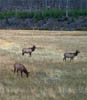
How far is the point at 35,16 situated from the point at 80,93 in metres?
119

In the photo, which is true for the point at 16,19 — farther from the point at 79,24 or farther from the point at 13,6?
the point at 13,6

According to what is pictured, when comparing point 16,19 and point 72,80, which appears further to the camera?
point 16,19

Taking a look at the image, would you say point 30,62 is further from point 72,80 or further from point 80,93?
point 80,93

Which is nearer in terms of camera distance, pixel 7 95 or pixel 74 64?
pixel 7 95

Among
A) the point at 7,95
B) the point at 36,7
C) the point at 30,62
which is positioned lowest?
the point at 36,7

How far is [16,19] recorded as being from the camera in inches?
5246

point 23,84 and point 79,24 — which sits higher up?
point 23,84

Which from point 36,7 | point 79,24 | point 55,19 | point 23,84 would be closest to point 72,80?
point 23,84

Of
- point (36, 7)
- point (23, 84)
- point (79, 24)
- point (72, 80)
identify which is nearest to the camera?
point (23, 84)

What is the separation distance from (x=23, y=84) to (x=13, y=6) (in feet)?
567

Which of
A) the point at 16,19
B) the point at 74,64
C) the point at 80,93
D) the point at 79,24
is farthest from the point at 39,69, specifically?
the point at 16,19

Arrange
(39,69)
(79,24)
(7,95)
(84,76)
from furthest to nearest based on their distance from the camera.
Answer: (79,24), (39,69), (84,76), (7,95)

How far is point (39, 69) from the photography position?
23.6m

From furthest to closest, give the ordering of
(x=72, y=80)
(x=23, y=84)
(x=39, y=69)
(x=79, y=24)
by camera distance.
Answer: (x=79, y=24)
(x=39, y=69)
(x=72, y=80)
(x=23, y=84)
